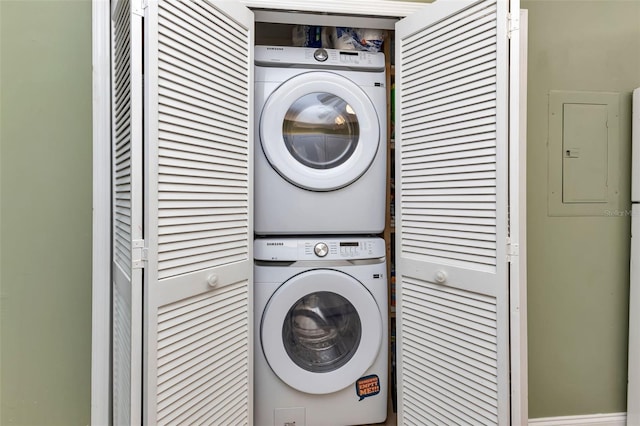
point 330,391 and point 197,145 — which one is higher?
point 197,145

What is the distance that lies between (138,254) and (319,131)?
90 centimetres

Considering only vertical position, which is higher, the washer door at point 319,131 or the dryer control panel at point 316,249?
the washer door at point 319,131

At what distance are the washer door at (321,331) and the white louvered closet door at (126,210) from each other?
0.53 metres

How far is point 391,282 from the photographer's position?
5.50 feet

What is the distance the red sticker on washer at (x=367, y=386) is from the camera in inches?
61.3
